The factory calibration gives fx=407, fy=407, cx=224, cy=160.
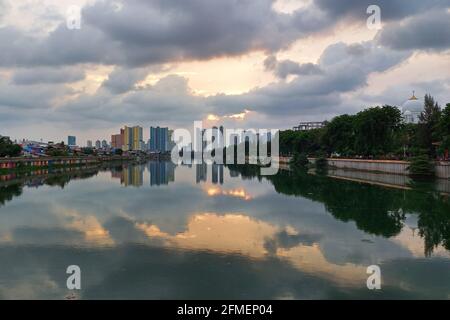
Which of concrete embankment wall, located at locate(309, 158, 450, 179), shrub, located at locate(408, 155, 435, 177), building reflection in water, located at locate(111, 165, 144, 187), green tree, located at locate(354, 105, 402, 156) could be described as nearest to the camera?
concrete embankment wall, located at locate(309, 158, 450, 179)

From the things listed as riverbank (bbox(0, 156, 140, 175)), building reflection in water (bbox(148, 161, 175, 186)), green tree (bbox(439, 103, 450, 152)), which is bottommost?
building reflection in water (bbox(148, 161, 175, 186))

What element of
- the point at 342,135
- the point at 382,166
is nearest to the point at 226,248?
the point at 382,166

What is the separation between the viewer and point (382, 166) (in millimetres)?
55812

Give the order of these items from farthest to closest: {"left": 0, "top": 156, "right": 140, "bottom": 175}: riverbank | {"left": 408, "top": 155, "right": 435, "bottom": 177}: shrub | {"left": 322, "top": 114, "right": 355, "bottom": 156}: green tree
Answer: {"left": 322, "top": 114, "right": 355, "bottom": 156}: green tree → {"left": 0, "top": 156, "right": 140, "bottom": 175}: riverbank → {"left": 408, "top": 155, "right": 435, "bottom": 177}: shrub

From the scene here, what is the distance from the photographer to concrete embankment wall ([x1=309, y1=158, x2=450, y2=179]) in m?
42.6

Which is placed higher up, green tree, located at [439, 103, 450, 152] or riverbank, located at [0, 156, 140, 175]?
green tree, located at [439, 103, 450, 152]

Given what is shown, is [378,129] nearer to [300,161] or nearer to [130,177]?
[300,161]

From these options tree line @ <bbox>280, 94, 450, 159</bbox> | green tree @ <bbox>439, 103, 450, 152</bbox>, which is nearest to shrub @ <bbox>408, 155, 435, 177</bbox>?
tree line @ <bbox>280, 94, 450, 159</bbox>

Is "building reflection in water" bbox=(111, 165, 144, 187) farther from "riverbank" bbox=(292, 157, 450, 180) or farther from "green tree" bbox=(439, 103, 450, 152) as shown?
"green tree" bbox=(439, 103, 450, 152)

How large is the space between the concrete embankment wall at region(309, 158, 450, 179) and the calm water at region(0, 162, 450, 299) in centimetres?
1474

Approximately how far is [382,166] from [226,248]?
45814 mm

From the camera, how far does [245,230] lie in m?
19.1

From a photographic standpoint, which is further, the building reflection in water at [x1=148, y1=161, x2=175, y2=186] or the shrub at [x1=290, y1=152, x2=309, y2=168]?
the shrub at [x1=290, y1=152, x2=309, y2=168]
